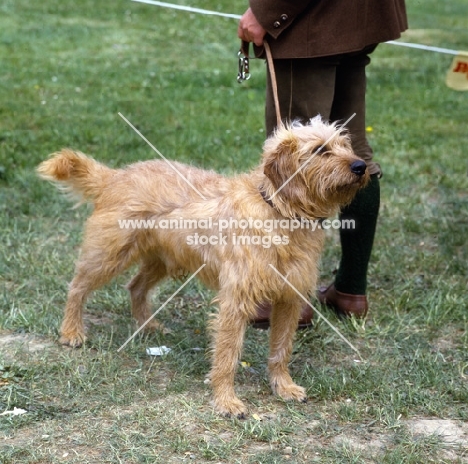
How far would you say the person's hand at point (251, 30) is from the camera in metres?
4.15

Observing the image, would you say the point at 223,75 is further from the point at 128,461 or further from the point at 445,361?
the point at 128,461

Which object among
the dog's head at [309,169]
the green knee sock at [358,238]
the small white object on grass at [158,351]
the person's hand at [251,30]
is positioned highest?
the person's hand at [251,30]

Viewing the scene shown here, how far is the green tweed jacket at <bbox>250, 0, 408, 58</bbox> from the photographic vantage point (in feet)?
13.4

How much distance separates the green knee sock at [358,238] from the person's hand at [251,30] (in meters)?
1.19

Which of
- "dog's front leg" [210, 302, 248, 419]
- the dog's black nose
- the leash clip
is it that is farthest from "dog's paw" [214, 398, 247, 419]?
the leash clip

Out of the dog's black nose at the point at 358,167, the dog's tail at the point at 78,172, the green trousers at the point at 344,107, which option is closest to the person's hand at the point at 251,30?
the green trousers at the point at 344,107

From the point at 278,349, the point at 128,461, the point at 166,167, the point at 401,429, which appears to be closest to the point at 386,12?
the point at 166,167

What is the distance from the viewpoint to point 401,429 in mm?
3754

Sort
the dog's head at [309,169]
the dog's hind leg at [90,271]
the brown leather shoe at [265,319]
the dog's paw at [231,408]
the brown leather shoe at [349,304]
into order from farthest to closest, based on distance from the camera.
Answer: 1. the brown leather shoe at [349,304]
2. the brown leather shoe at [265,319]
3. the dog's hind leg at [90,271]
4. the dog's paw at [231,408]
5. the dog's head at [309,169]

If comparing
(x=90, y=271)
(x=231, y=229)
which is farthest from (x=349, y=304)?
(x=90, y=271)

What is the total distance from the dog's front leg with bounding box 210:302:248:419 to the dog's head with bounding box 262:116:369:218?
1.89ft

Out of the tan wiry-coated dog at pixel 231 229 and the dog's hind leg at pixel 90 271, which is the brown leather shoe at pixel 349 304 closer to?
the tan wiry-coated dog at pixel 231 229

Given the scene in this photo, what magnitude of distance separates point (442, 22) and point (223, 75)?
584cm

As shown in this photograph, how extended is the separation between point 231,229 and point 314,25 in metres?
1.16
